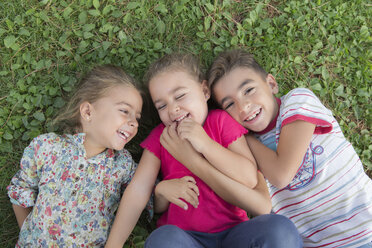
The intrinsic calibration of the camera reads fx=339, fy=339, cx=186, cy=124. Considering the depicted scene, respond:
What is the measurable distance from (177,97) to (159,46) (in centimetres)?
73

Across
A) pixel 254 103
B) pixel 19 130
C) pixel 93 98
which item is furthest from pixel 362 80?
pixel 19 130

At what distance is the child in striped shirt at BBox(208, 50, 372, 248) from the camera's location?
2.42 meters

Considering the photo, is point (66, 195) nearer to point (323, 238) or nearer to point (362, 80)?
point (323, 238)

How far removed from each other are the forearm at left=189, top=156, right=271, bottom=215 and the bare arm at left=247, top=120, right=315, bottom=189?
0.14 m

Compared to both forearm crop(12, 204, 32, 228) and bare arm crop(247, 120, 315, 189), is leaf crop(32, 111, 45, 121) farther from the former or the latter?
bare arm crop(247, 120, 315, 189)

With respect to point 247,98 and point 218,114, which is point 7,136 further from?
point 247,98

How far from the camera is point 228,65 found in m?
2.69

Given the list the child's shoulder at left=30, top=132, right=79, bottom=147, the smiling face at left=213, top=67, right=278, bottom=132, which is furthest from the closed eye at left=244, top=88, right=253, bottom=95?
the child's shoulder at left=30, top=132, right=79, bottom=147

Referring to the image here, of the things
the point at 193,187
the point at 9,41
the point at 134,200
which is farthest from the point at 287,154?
the point at 9,41

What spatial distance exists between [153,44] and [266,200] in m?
1.63

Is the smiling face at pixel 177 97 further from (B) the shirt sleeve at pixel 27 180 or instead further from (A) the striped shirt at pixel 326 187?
(B) the shirt sleeve at pixel 27 180

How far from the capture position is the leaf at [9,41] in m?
2.85

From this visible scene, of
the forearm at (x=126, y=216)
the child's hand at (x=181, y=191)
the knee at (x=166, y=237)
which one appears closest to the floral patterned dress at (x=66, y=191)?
the forearm at (x=126, y=216)

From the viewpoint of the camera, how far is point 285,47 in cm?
316
